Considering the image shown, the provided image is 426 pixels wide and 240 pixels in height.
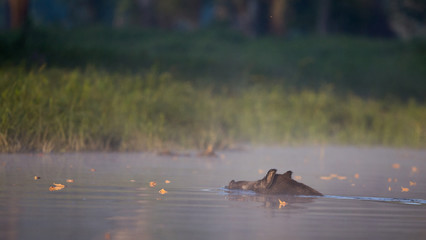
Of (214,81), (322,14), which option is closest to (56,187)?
(214,81)

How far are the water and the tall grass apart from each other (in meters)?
0.74

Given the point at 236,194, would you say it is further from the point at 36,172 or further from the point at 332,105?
the point at 332,105

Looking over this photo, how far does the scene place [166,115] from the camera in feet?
57.5

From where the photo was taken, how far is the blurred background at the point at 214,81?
15.3 m

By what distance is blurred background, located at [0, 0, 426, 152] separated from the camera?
50.3ft

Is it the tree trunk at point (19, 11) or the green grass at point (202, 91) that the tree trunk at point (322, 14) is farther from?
the tree trunk at point (19, 11)

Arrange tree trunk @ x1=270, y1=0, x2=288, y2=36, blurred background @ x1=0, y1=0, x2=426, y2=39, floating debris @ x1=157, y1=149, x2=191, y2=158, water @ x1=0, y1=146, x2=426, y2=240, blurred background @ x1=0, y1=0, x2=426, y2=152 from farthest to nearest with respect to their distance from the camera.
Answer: blurred background @ x1=0, y1=0, x2=426, y2=39 < tree trunk @ x1=270, y1=0, x2=288, y2=36 < blurred background @ x1=0, y1=0, x2=426, y2=152 < floating debris @ x1=157, y1=149, x2=191, y2=158 < water @ x1=0, y1=146, x2=426, y2=240

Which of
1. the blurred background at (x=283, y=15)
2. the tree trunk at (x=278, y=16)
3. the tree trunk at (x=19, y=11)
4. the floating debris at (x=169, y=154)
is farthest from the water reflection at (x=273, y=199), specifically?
the tree trunk at (x=278, y=16)

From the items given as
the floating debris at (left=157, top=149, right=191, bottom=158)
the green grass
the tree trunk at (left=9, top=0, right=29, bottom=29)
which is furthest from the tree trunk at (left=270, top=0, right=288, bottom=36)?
the floating debris at (left=157, top=149, right=191, bottom=158)

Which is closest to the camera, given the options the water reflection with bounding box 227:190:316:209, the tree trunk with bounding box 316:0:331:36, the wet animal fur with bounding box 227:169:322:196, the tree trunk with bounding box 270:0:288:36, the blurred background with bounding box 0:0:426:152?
the water reflection with bounding box 227:190:316:209

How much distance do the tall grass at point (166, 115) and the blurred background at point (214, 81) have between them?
3 cm

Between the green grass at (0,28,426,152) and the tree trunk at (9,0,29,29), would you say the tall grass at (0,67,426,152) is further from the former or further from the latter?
the tree trunk at (9,0,29,29)

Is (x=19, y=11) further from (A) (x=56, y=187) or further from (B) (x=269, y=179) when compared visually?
(B) (x=269, y=179)

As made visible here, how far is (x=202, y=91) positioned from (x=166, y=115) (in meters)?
4.34
